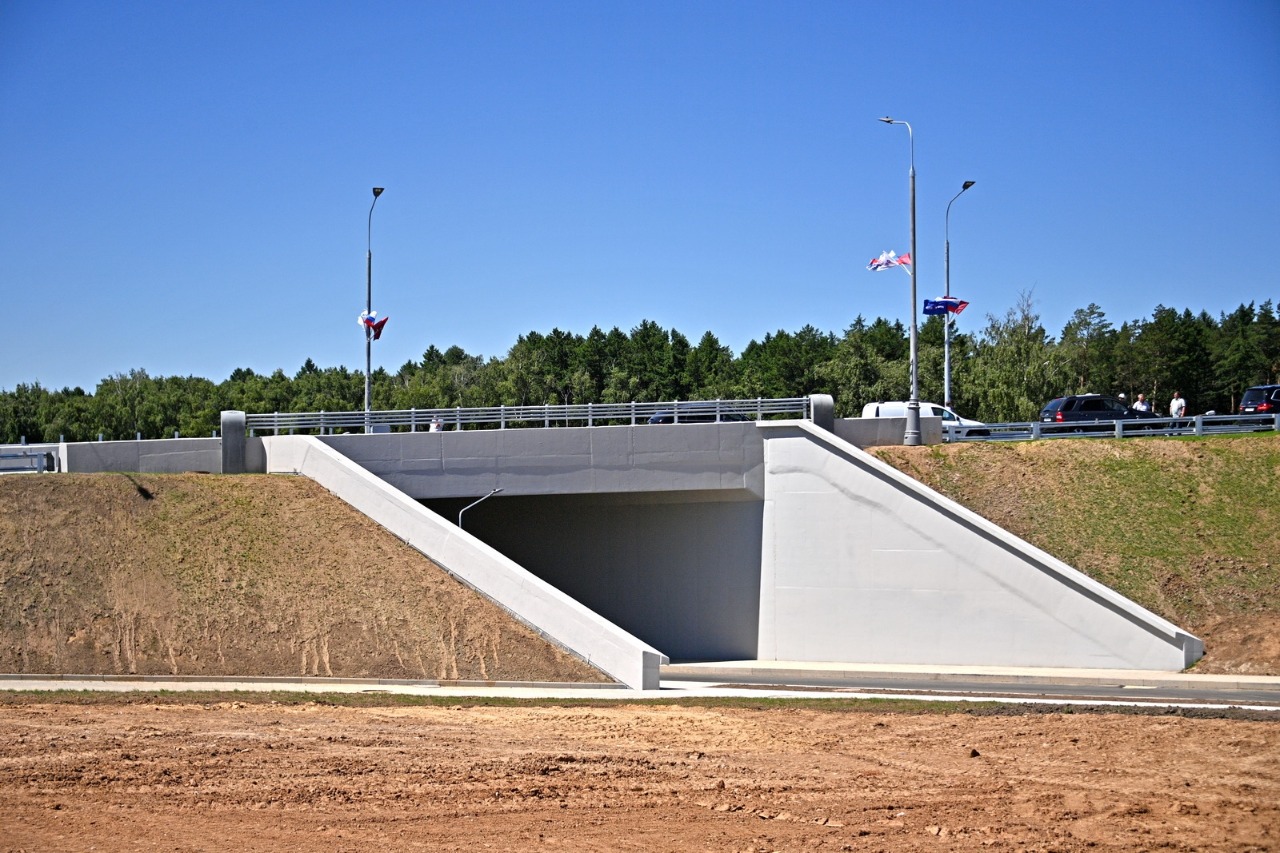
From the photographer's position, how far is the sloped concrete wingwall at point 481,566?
24078 millimetres

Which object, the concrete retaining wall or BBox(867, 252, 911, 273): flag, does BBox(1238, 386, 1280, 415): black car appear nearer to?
BBox(867, 252, 911, 273): flag

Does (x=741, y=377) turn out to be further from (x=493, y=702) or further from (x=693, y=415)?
(x=493, y=702)

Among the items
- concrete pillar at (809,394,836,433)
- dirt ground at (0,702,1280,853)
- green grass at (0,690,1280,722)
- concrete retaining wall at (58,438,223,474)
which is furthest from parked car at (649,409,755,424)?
dirt ground at (0,702,1280,853)

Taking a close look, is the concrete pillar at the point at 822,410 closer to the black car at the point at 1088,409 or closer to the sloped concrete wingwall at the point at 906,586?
the sloped concrete wingwall at the point at 906,586

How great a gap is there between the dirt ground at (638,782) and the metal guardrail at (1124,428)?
1614cm

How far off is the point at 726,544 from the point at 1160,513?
422 inches

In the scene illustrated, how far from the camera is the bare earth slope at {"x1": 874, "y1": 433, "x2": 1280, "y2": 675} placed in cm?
2631

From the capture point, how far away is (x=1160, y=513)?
96.2 ft

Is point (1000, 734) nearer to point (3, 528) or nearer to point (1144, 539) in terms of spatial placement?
point (1144, 539)

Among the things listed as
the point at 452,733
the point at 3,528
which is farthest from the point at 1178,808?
the point at 3,528

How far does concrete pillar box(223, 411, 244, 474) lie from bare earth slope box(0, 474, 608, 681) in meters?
3.08

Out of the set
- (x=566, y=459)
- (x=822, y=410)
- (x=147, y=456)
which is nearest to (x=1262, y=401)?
(x=822, y=410)

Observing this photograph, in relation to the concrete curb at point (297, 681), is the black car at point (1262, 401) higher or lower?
higher

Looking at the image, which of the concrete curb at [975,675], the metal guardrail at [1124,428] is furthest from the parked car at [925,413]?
the concrete curb at [975,675]
